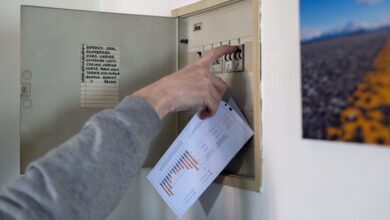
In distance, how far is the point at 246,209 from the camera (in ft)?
2.75

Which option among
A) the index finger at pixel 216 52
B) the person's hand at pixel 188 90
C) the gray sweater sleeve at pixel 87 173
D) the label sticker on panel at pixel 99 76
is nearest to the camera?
the gray sweater sleeve at pixel 87 173

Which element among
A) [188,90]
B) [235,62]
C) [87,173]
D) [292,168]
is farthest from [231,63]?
[87,173]

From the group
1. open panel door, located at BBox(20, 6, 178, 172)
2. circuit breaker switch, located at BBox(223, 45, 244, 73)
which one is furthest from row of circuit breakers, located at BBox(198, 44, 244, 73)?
open panel door, located at BBox(20, 6, 178, 172)

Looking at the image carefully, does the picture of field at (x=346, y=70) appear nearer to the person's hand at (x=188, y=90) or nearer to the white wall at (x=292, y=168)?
the white wall at (x=292, y=168)

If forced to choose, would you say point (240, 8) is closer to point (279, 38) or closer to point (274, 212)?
point (279, 38)

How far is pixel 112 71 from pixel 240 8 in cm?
33

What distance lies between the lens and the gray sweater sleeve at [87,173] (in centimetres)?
52

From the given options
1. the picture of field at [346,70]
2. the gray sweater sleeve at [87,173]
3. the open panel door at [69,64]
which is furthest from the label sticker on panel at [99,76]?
the picture of field at [346,70]

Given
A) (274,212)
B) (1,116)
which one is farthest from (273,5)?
(1,116)

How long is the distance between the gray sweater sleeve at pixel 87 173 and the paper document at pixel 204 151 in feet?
0.77

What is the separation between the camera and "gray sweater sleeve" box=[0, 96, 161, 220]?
52 centimetres

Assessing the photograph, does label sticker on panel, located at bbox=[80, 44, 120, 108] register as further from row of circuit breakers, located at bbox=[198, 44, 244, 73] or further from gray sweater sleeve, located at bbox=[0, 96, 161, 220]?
gray sweater sleeve, located at bbox=[0, 96, 161, 220]

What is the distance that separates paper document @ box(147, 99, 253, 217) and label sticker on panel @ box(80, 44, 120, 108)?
0.23m

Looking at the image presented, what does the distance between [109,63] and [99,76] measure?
4 centimetres
